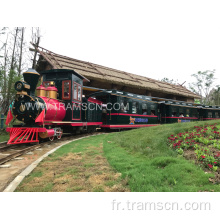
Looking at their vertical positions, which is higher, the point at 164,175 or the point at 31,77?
the point at 31,77

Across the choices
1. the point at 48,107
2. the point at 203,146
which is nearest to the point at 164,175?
the point at 203,146

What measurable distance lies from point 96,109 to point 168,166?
872cm

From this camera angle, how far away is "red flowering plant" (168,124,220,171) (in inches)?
144

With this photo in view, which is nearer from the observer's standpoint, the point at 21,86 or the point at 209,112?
the point at 21,86

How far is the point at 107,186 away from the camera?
2.99 metres

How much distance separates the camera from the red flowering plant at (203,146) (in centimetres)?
365

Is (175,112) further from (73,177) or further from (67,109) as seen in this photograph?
(73,177)

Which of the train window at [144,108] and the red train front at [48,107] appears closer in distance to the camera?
the red train front at [48,107]

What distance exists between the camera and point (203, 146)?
15.5 feet

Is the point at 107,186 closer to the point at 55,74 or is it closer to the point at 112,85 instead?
the point at 55,74

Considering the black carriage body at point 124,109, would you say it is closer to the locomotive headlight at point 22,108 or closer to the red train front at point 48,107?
the red train front at point 48,107

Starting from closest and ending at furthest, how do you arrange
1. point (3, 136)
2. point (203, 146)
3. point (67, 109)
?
point (203, 146), point (67, 109), point (3, 136)

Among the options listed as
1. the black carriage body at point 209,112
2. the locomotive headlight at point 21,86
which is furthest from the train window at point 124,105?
the black carriage body at point 209,112

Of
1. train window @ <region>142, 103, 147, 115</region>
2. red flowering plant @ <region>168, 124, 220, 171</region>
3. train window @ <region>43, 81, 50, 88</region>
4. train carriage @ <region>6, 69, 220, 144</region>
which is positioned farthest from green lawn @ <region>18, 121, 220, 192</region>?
train window @ <region>142, 103, 147, 115</region>
